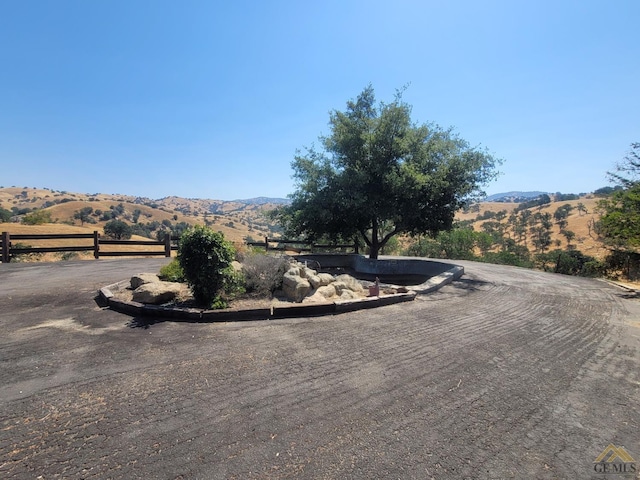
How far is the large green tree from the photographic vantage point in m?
12.3

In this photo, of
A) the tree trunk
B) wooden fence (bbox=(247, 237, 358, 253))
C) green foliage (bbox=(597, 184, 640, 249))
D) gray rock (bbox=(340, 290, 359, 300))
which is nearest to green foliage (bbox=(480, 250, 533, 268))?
green foliage (bbox=(597, 184, 640, 249))

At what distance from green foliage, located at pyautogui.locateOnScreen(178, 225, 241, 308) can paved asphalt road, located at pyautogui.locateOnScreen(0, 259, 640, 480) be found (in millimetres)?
817

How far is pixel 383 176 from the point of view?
40.5 feet

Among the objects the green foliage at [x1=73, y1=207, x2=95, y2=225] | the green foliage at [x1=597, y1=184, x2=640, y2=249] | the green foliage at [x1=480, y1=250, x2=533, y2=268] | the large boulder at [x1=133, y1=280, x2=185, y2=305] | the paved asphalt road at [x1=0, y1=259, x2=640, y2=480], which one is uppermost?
the green foliage at [x1=73, y1=207, x2=95, y2=225]

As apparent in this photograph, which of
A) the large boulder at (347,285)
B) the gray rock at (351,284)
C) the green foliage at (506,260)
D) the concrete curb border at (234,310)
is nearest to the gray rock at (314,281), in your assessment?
the large boulder at (347,285)

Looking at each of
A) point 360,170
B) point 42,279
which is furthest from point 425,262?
point 42,279

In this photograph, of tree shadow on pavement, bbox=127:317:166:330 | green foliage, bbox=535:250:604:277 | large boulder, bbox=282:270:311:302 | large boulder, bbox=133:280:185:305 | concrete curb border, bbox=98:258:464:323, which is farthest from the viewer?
green foliage, bbox=535:250:604:277

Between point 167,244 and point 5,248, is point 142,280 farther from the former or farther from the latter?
point 5,248

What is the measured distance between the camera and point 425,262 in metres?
13.6

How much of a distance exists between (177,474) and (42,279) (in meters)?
9.81

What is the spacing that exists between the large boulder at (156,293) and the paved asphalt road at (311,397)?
58 centimetres

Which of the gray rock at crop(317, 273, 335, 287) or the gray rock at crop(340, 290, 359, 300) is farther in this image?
the gray rock at crop(317, 273, 335, 287)

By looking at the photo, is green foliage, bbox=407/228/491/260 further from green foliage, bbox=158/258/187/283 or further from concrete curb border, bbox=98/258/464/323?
green foliage, bbox=158/258/187/283

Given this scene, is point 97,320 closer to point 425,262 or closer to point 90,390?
point 90,390
